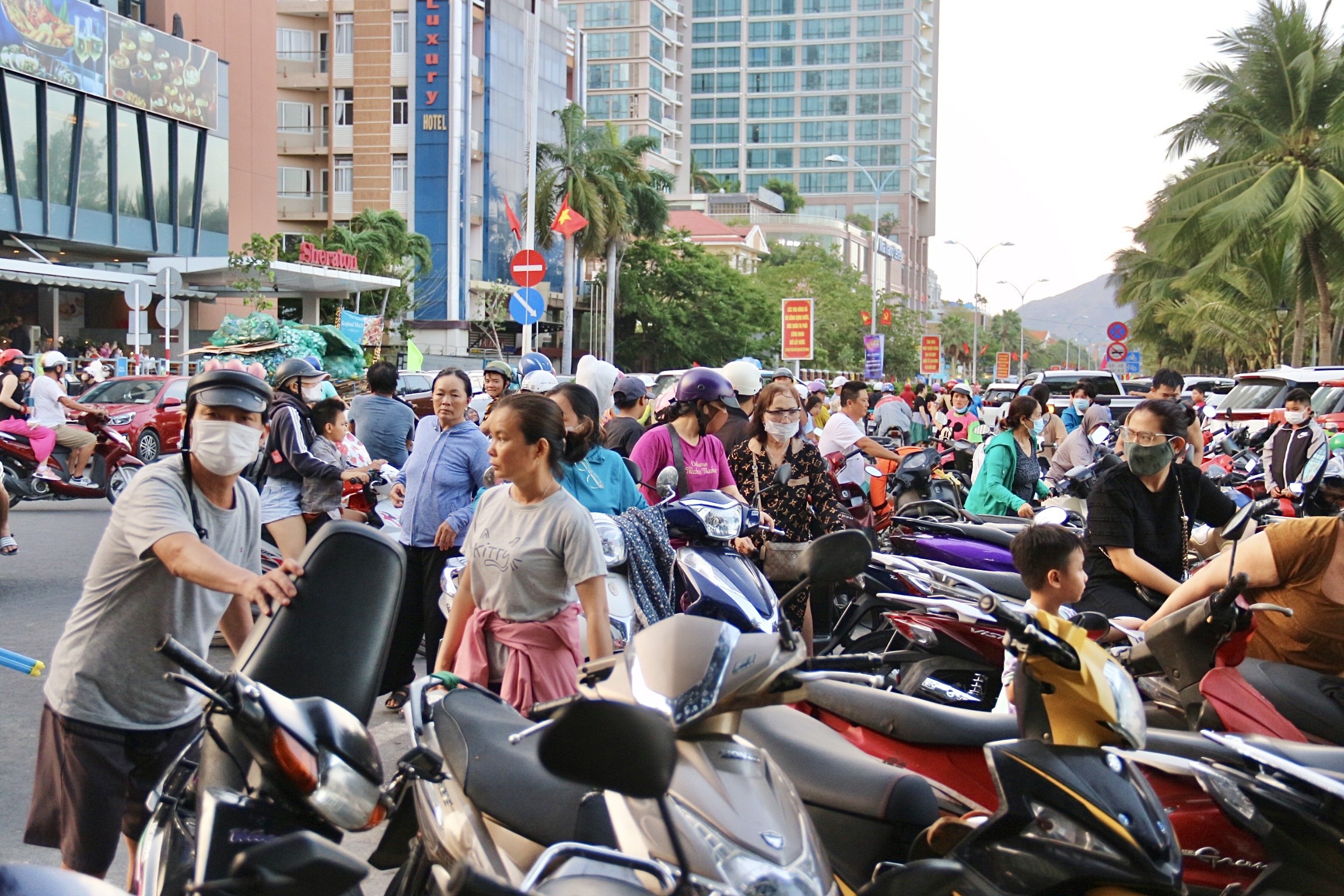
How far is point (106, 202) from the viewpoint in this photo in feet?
122

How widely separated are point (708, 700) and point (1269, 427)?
48.2 feet

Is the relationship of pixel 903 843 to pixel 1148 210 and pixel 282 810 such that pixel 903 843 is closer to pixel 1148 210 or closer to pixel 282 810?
pixel 282 810

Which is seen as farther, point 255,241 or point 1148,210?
point 1148,210

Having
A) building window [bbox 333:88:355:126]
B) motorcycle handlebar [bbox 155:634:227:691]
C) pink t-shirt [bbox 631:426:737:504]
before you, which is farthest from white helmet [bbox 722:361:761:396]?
building window [bbox 333:88:355:126]

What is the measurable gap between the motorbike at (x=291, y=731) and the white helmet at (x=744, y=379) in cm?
756

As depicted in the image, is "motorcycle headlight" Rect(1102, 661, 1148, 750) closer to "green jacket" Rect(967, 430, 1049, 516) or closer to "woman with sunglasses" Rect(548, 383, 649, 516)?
"woman with sunglasses" Rect(548, 383, 649, 516)

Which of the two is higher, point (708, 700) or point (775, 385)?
point (775, 385)

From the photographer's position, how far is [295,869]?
1.90 metres

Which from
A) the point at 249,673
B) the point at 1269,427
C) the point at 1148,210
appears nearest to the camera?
the point at 249,673

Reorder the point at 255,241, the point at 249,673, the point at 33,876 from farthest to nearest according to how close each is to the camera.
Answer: the point at 255,241 < the point at 249,673 < the point at 33,876

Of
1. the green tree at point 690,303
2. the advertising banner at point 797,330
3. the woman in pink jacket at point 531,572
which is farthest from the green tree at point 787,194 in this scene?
the woman in pink jacket at point 531,572

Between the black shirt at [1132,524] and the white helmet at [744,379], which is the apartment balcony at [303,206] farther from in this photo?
the black shirt at [1132,524]

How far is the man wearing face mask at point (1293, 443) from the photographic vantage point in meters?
12.2

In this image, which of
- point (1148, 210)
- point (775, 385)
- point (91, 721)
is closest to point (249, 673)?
point (91, 721)
